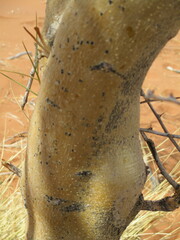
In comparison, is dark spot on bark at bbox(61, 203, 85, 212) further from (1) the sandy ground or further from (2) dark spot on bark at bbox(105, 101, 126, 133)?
(1) the sandy ground

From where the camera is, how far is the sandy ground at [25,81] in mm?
3133

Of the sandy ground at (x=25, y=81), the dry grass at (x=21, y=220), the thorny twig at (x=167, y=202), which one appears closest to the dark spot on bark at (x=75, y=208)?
the thorny twig at (x=167, y=202)

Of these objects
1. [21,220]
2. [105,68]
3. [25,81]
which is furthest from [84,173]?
[25,81]

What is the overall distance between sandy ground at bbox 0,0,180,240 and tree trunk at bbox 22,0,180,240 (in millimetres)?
1345

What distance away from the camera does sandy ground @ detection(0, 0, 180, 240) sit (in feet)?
10.3

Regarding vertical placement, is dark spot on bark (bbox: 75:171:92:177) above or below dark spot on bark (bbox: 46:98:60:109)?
below

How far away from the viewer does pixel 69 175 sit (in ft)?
2.43

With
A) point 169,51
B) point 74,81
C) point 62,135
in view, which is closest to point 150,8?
point 74,81

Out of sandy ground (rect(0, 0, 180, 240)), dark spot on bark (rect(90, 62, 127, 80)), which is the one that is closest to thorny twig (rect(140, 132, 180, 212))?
dark spot on bark (rect(90, 62, 127, 80))

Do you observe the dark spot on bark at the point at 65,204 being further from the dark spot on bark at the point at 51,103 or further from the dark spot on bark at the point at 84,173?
the dark spot on bark at the point at 51,103

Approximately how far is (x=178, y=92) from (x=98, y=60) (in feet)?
11.1

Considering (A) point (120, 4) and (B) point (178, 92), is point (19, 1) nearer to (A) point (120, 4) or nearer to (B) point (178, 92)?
(B) point (178, 92)

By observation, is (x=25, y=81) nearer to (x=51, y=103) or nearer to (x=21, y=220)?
(x=21, y=220)

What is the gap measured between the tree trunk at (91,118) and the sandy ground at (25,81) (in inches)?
53.0
